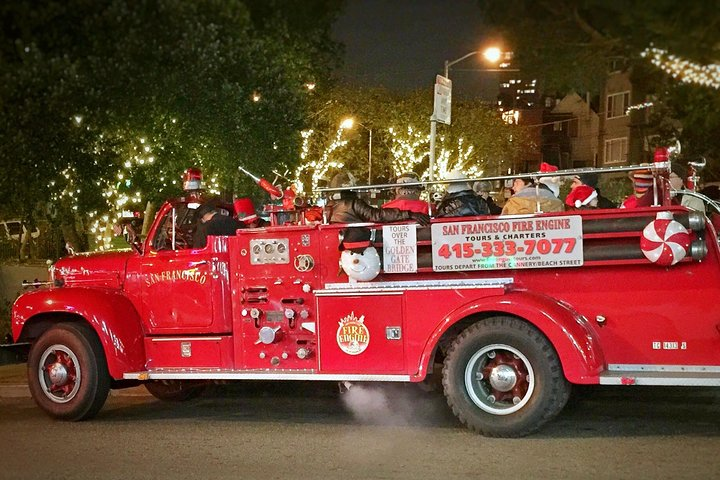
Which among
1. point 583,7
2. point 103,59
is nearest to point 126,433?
point 103,59

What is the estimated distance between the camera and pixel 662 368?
7.03 meters

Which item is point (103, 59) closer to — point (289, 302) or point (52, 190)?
point (289, 302)

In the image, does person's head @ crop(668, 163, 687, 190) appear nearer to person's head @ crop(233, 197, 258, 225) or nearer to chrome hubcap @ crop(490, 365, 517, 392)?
chrome hubcap @ crop(490, 365, 517, 392)

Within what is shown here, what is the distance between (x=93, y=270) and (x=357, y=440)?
350 cm

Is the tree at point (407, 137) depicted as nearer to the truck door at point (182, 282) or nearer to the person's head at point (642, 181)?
the truck door at point (182, 282)

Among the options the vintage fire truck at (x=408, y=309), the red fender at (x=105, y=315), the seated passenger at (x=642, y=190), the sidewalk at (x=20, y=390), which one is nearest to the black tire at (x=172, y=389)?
the sidewalk at (x=20, y=390)

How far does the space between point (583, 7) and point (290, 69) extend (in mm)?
5498

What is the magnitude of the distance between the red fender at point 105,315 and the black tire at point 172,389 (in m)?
1.28

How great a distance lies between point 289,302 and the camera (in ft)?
27.0

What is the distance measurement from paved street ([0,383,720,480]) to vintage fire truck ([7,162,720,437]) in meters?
0.49

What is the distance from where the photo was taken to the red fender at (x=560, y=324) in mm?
6980

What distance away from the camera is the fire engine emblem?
7777 mm

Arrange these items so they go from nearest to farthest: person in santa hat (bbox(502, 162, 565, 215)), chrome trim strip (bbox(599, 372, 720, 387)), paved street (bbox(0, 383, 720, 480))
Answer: paved street (bbox(0, 383, 720, 480)), chrome trim strip (bbox(599, 372, 720, 387)), person in santa hat (bbox(502, 162, 565, 215))

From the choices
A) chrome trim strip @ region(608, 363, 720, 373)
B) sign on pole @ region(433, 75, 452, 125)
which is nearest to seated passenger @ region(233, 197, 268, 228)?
chrome trim strip @ region(608, 363, 720, 373)
